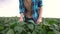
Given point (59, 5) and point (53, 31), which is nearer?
point (53, 31)

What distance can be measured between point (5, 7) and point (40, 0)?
36.7 inches

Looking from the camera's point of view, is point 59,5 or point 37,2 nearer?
point 37,2

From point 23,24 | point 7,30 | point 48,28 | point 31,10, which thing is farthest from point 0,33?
point 31,10

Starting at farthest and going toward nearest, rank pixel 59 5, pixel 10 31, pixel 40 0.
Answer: pixel 59 5
pixel 40 0
pixel 10 31

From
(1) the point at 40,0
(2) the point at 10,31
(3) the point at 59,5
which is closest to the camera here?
(2) the point at 10,31

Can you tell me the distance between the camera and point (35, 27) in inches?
39.3

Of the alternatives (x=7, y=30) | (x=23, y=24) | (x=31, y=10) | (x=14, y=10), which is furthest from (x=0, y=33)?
(x=14, y=10)

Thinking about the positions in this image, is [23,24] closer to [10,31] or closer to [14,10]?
[10,31]

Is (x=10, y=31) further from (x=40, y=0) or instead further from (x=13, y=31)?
(x=40, y=0)

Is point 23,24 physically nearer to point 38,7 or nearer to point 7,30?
point 7,30

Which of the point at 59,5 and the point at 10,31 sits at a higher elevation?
the point at 59,5

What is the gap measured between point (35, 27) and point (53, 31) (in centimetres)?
11

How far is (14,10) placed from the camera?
2.37 meters

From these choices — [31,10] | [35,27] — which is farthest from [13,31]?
[31,10]
